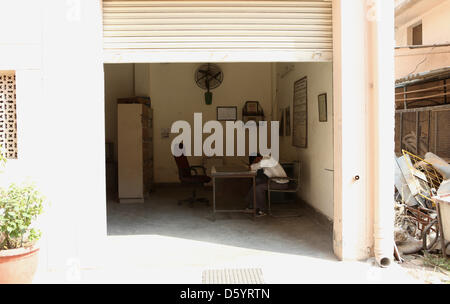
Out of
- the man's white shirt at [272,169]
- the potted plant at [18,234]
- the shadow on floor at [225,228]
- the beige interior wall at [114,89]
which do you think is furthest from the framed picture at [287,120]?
the potted plant at [18,234]

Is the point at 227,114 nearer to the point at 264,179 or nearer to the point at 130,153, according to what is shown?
the point at 130,153

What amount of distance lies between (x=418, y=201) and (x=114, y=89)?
740cm

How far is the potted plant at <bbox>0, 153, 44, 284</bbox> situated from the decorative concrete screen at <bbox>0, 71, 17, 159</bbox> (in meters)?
0.70

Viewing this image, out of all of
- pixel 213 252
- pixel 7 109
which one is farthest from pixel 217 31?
pixel 213 252

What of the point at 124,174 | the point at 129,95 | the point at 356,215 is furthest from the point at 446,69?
the point at 129,95

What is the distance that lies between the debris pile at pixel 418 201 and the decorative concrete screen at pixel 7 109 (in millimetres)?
4224

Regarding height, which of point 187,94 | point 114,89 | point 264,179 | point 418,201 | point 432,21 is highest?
point 432,21

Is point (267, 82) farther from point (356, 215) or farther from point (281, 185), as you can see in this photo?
point (356, 215)

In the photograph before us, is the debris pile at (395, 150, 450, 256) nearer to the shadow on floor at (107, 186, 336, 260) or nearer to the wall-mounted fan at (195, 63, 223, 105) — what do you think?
the shadow on floor at (107, 186, 336, 260)

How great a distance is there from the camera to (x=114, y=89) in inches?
384

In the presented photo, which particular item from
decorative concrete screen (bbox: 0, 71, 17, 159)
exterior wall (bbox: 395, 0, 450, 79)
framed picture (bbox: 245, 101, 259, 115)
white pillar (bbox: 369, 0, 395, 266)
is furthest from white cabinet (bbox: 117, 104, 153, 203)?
exterior wall (bbox: 395, 0, 450, 79)

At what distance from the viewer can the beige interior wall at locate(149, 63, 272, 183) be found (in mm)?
9938

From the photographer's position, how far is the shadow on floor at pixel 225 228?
4.64 meters

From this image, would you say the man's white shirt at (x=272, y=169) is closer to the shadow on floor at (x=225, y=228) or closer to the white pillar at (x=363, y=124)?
the shadow on floor at (x=225, y=228)
